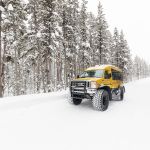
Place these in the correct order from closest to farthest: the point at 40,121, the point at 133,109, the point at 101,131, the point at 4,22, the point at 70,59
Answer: the point at 101,131 < the point at 40,121 < the point at 133,109 < the point at 4,22 < the point at 70,59

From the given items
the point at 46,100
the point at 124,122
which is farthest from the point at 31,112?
the point at 124,122

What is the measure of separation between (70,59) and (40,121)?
29149 mm

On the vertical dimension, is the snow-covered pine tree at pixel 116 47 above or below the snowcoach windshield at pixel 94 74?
above

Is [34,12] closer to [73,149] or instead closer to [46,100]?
[46,100]

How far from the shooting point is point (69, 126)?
9.70m

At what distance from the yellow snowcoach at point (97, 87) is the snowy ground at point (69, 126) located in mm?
581

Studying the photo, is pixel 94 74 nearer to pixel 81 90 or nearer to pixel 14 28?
pixel 81 90

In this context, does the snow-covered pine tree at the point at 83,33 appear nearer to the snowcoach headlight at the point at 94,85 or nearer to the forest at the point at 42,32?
the forest at the point at 42,32

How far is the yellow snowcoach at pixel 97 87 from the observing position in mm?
12312

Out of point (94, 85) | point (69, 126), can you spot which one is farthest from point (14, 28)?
point (69, 126)

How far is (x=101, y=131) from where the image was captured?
29.6 ft

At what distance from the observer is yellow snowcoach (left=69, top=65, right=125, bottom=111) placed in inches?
485

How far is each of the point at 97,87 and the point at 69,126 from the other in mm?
3446

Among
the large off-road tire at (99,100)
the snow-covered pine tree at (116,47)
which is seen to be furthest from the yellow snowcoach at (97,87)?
the snow-covered pine tree at (116,47)
